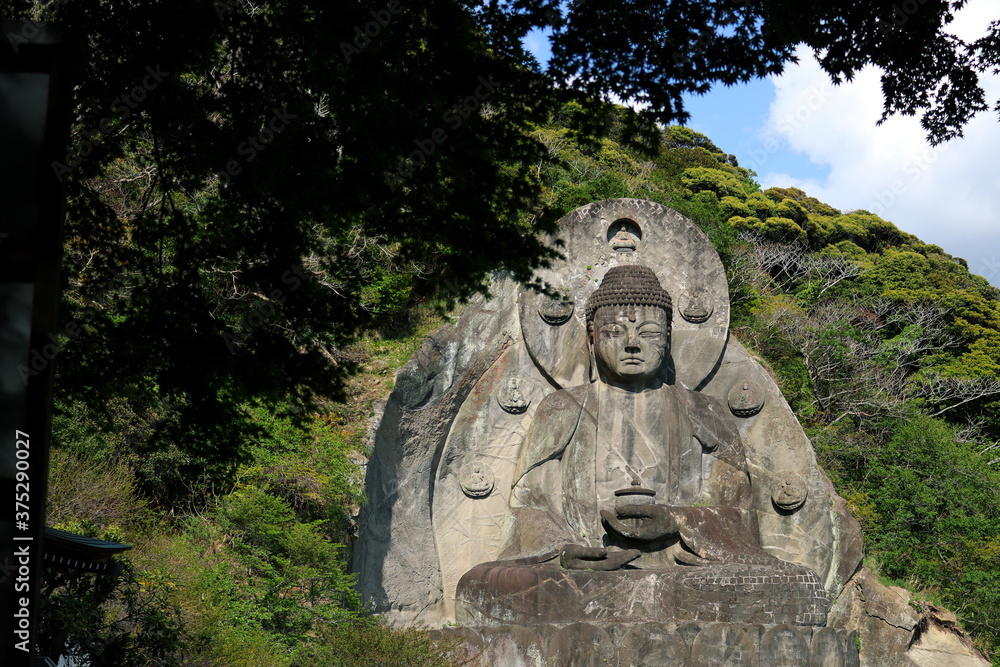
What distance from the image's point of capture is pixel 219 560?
10.2 m

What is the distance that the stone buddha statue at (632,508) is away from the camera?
324 inches

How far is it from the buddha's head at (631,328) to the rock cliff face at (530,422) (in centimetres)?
44

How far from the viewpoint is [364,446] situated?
970cm

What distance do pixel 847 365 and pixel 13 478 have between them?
1560cm

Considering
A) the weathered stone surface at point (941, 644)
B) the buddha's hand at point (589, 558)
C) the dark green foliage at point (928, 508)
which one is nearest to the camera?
the buddha's hand at point (589, 558)

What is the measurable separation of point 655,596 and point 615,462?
1642 millimetres

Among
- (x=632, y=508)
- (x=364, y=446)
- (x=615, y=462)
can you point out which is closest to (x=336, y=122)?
(x=364, y=446)

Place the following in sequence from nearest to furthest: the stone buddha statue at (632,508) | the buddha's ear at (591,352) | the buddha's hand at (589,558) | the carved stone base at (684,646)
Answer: the carved stone base at (684,646)
the stone buddha statue at (632,508)
the buddha's hand at (589,558)
the buddha's ear at (591,352)

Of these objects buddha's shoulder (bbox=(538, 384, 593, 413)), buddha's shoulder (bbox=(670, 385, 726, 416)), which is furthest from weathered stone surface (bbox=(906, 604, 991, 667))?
buddha's shoulder (bbox=(538, 384, 593, 413))

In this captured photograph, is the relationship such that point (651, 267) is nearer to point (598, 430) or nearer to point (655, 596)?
point (598, 430)

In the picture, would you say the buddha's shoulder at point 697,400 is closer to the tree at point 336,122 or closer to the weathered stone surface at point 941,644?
the weathered stone surface at point 941,644

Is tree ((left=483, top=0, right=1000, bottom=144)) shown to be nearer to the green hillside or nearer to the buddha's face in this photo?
the green hillside

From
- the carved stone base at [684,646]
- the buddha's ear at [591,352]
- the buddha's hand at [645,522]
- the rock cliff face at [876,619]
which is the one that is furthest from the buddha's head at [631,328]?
the rock cliff face at [876,619]

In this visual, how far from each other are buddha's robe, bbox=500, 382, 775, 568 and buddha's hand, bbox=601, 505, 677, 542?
0.62 ft
